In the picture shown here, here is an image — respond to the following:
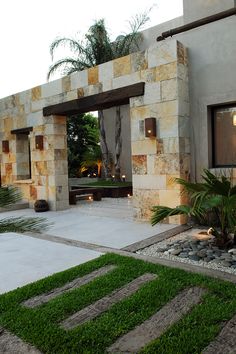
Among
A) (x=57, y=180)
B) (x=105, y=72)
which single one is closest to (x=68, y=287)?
(x=105, y=72)

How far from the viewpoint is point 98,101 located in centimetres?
629

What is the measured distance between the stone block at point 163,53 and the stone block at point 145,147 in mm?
1359

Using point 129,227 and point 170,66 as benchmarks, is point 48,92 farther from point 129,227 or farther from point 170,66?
point 129,227

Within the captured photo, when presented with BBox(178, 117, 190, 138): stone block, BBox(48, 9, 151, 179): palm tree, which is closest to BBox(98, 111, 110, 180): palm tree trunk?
BBox(48, 9, 151, 179): palm tree

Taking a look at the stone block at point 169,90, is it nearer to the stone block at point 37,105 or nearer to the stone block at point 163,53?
the stone block at point 163,53

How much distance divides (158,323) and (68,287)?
0.96m

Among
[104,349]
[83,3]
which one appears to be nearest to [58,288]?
[104,349]

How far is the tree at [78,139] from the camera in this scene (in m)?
15.0

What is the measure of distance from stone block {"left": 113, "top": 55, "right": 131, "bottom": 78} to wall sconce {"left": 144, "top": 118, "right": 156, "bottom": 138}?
1134mm

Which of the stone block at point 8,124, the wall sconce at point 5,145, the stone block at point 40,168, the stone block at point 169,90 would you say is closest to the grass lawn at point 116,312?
the stone block at point 169,90

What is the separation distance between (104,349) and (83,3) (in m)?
11.5

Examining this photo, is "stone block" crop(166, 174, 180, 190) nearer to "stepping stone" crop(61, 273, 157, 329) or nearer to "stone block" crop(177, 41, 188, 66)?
Answer: "stone block" crop(177, 41, 188, 66)

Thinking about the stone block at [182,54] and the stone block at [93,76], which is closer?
the stone block at [182,54]

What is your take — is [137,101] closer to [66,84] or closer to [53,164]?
[66,84]
